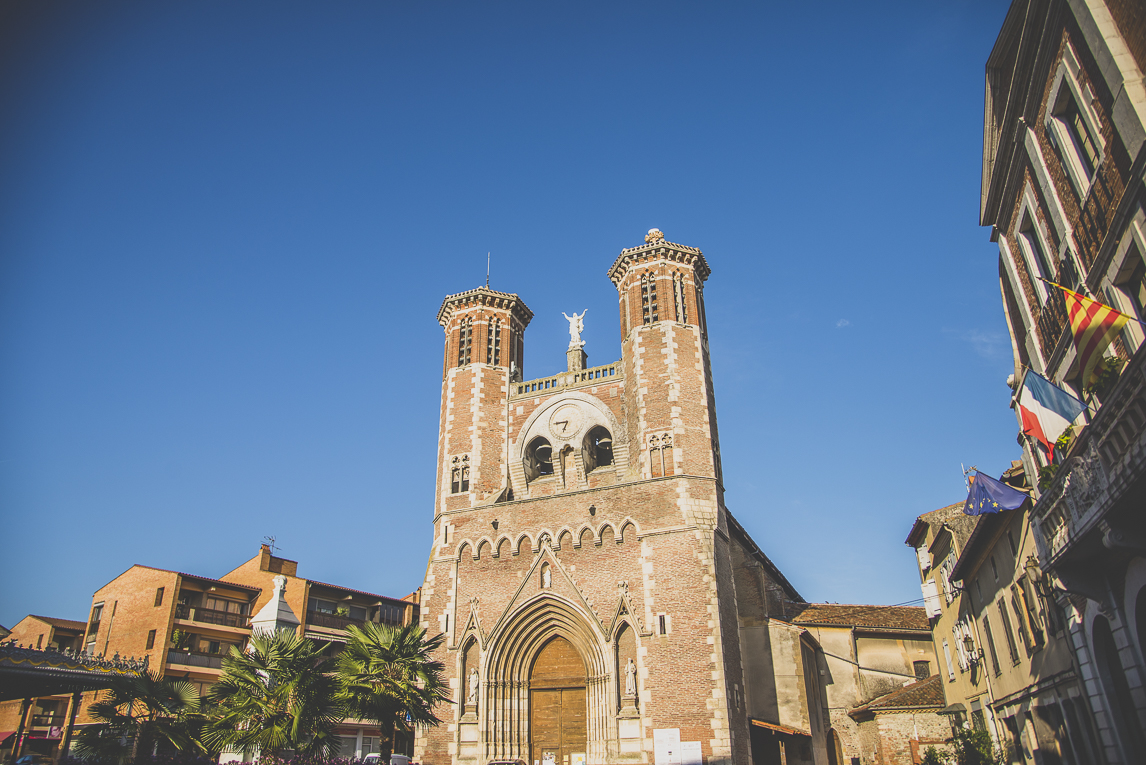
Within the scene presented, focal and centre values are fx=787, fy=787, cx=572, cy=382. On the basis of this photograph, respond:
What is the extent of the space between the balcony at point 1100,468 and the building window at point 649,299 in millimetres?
20294

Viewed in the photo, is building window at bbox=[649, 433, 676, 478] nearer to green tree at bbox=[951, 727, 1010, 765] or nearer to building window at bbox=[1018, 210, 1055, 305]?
green tree at bbox=[951, 727, 1010, 765]

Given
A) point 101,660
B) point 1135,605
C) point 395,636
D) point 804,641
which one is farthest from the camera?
point 804,641

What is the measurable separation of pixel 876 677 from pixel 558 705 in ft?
57.3

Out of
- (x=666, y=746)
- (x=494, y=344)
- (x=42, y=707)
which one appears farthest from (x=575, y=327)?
(x=42, y=707)

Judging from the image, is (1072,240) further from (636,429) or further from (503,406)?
(503,406)

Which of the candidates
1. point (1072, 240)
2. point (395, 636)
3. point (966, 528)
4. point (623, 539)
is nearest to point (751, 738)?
point (623, 539)

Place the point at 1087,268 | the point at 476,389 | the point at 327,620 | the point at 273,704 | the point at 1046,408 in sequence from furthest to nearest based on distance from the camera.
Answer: the point at 327,620 → the point at 476,389 → the point at 273,704 → the point at 1046,408 → the point at 1087,268

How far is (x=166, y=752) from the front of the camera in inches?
658

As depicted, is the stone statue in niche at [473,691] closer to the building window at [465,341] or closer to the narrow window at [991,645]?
the building window at [465,341]

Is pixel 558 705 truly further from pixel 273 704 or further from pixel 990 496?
pixel 990 496

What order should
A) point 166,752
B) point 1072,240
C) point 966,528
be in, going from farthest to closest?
point 966,528, point 166,752, point 1072,240

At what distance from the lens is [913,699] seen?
3288 cm

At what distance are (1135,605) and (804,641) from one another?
73.2ft

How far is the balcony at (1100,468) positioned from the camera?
10008 mm
